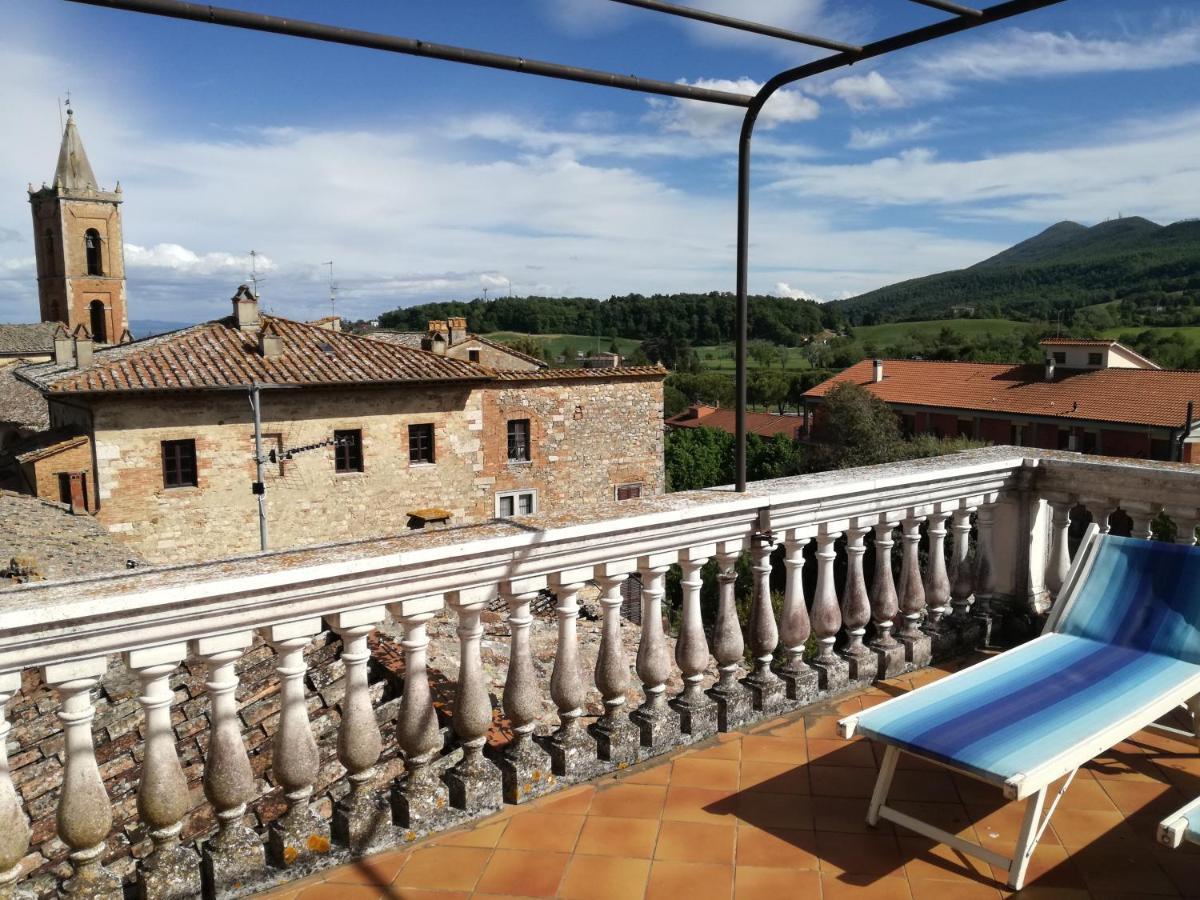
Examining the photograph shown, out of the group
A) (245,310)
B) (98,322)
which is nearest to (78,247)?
(98,322)

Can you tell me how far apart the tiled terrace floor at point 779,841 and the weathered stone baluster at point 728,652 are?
0.13 meters

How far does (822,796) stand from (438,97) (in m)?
4.10

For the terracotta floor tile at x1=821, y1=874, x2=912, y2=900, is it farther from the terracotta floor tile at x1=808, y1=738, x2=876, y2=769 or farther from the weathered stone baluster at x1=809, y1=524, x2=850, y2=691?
the weathered stone baluster at x1=809, y1=524, x2=850, y2=691

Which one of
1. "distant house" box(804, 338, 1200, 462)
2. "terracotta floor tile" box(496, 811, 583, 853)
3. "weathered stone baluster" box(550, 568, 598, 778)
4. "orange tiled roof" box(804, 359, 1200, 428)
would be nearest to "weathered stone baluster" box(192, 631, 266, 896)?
"terracotta floor tile" box(496, 811, 583, 853)

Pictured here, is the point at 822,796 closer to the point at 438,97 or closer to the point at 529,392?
the point at 438,97

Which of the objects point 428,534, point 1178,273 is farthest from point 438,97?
point 1178,273

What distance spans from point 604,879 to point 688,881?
0.22m

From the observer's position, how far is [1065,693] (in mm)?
2506

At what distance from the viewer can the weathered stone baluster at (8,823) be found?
168 cm

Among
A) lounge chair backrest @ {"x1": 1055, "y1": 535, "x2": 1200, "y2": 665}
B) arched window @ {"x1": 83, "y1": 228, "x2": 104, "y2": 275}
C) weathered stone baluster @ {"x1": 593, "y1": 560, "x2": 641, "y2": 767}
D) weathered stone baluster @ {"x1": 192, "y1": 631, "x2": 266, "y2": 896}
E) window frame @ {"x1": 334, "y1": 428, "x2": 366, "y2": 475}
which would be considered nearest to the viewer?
weathered stone baluster @ {"x1": 192, "y1": 631, "x2": 266, "y2": 896}

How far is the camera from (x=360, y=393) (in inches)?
871

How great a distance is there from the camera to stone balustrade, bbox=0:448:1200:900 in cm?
182

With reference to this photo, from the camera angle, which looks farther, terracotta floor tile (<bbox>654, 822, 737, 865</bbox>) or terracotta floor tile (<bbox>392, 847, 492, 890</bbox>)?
terracotta floor tile (<bbox>654, 822, 737, 865</bbox>)

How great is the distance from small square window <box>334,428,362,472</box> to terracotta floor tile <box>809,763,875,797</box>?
68.3 ft
